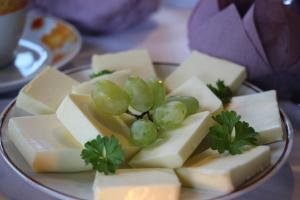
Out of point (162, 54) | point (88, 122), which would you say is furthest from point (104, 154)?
point (162, 54)

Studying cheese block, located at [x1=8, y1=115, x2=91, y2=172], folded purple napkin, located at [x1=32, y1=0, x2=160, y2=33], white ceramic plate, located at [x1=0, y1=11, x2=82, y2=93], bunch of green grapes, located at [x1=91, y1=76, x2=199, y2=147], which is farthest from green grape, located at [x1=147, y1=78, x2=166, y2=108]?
folded purple napkin, located at [x1=32, y1=0, x2=160, y2=33]

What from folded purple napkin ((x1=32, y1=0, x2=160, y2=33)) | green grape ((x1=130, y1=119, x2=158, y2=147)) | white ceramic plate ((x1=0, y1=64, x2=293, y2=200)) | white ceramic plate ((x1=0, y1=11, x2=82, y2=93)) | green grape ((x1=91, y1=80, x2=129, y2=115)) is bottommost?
white ceramic plate ((x1=0, y1=11, x2=82, y2=93))

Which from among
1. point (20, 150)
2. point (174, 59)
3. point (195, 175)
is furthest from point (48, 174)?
point (174, 59)

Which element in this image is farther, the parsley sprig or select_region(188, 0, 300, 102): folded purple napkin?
select_region(188, 0, 300, 102): folded purple napkin

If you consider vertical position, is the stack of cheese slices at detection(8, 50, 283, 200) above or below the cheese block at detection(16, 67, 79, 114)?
above

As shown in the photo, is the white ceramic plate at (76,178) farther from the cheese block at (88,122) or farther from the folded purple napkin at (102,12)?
the folded purple napkin at (102,12)

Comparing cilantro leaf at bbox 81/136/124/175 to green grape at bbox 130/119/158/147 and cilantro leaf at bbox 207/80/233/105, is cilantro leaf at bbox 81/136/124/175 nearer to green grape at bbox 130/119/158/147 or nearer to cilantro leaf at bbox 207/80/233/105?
green grape at bbox 130/119/158/147

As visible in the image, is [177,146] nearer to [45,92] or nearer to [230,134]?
[230,134]
